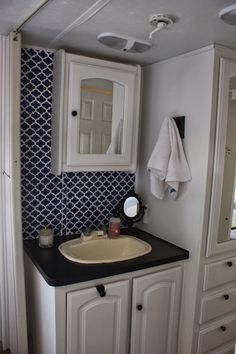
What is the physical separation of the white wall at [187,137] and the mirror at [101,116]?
0.27m

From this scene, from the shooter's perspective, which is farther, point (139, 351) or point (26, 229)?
point (26, 229)

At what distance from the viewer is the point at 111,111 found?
72.7 inches

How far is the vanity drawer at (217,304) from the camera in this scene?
5.81 ft

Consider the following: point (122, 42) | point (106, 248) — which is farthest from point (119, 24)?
point (106, 248)

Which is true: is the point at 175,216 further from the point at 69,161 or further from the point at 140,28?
the point at 140,28

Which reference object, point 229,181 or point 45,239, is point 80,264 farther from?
point 229,181

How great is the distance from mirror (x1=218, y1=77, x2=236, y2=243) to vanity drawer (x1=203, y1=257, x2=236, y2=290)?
0.15m

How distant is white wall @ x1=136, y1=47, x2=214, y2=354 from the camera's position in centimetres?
164

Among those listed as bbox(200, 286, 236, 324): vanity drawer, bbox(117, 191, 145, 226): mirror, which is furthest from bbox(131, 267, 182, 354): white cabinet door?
bbox(117, 191, 145, 226): mirror

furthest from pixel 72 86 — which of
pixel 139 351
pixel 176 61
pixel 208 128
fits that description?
pixel 139 351

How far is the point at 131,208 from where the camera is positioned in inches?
81.0

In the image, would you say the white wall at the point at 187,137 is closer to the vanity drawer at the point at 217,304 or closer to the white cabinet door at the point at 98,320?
the vanity drawer at the point at 217,304

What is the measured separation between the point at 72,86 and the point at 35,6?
528 mm

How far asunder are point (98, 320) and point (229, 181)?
1054mm
